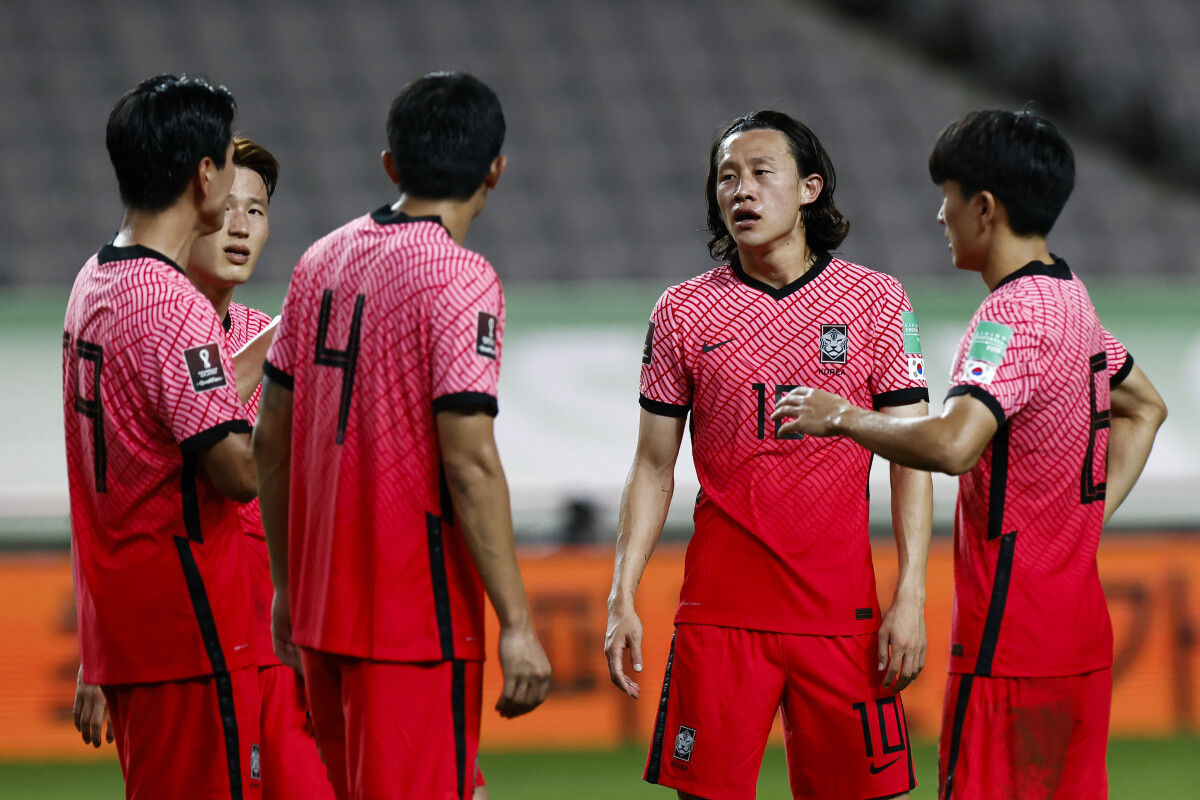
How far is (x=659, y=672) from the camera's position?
6.04 meters

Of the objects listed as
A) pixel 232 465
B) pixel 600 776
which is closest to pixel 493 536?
pixel 232 465

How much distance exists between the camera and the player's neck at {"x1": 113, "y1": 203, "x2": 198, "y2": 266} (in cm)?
284

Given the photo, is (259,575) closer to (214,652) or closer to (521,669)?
(214,652)

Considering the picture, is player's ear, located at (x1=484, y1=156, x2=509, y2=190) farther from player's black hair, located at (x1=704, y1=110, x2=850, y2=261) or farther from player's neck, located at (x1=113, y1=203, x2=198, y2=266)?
player's black hair, located at (x1=704, y1=110, x2=850, y2=261)

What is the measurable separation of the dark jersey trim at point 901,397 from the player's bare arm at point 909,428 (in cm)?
49

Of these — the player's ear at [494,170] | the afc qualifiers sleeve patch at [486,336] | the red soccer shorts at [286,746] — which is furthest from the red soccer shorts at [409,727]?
the player's ear at [494,170]

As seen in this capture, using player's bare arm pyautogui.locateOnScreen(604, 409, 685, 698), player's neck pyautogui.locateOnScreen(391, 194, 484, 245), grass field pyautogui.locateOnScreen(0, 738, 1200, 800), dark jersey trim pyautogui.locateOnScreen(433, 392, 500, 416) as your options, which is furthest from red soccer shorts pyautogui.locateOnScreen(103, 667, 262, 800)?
grass field pyautogui.locateOnScreen(0, 738, 1200, 800)

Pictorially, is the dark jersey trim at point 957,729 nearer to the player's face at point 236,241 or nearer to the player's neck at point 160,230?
the player's neck at point 160,230

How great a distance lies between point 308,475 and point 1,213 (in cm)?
845

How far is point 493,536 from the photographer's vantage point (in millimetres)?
2451

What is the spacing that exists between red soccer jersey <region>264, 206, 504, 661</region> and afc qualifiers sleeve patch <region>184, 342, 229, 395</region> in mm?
295

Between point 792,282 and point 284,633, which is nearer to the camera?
point 284,633

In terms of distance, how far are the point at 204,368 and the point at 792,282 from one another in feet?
4.92

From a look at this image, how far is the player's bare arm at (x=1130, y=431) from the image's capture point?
3256 mm
